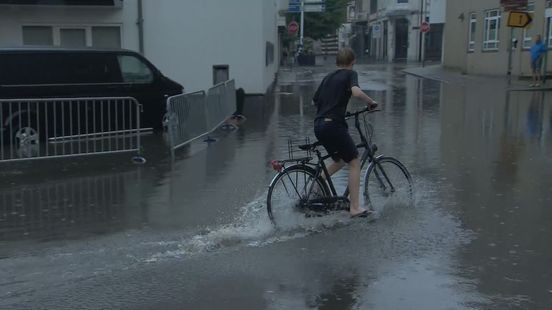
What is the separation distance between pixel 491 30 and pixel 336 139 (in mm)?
29634

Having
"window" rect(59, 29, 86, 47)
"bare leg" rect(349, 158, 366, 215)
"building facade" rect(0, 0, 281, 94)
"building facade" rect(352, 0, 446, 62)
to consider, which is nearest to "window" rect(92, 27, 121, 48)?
"building facade" rect(0, 0, 281, 94)

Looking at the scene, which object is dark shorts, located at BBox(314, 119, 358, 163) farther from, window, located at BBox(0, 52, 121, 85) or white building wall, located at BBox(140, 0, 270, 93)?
white building wall, located at BBox(140, 0, 270, 93)

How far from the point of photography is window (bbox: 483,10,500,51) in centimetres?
3303

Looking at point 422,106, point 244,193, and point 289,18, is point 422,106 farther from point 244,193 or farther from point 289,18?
point 289,18

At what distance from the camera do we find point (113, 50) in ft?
42.3

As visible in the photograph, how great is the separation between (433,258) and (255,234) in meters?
1.69

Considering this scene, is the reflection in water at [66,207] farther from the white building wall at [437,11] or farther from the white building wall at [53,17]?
the white building wall at [437,11]

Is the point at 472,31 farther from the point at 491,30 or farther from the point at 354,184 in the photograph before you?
the point at 354,184

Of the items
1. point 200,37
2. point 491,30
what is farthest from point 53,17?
point 491,30

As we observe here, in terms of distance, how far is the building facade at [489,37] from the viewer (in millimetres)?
28734

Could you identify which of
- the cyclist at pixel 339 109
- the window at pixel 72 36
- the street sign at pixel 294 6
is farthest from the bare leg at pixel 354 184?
the street sign at pixel 294 6

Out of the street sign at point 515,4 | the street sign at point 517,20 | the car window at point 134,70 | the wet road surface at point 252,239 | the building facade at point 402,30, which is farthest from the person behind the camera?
the building facade at point 402,30

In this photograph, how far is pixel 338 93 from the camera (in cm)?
662

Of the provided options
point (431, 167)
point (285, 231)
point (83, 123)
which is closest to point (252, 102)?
point (83, 123)
